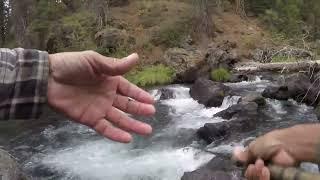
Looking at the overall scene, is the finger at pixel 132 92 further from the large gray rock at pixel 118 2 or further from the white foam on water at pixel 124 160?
the large gray rock at pixel 118 2

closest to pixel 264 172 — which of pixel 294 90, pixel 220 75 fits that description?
pixel 294 90

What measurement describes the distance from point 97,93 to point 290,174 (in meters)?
1.35

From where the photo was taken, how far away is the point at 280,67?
1545 cm

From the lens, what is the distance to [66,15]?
3086 cm

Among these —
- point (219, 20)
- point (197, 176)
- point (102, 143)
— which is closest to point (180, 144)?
point (102, 143)

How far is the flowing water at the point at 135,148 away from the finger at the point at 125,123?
6333 mm

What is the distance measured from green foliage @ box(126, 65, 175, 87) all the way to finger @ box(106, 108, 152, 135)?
17.9m

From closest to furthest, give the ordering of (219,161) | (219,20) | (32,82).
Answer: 1. (32,82)
2. (219,161)
3. (219,20)

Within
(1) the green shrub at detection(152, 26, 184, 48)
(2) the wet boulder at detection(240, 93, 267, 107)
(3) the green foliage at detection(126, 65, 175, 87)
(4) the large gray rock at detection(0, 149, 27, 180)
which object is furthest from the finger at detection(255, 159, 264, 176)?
(1) the green shrub at detection(152, 26, 184, 48)

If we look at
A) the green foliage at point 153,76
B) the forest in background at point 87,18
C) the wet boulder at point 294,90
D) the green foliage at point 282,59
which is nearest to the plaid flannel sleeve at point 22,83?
the green foliage at point 282,59

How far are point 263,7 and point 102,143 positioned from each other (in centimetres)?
2192

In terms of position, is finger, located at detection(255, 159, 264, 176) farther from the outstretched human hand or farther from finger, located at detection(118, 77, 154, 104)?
finger, located at detection(118, 77, 154, 104)

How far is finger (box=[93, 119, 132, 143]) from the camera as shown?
266 cm

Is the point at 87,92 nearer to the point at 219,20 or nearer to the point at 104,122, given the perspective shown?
the point at 104,122
